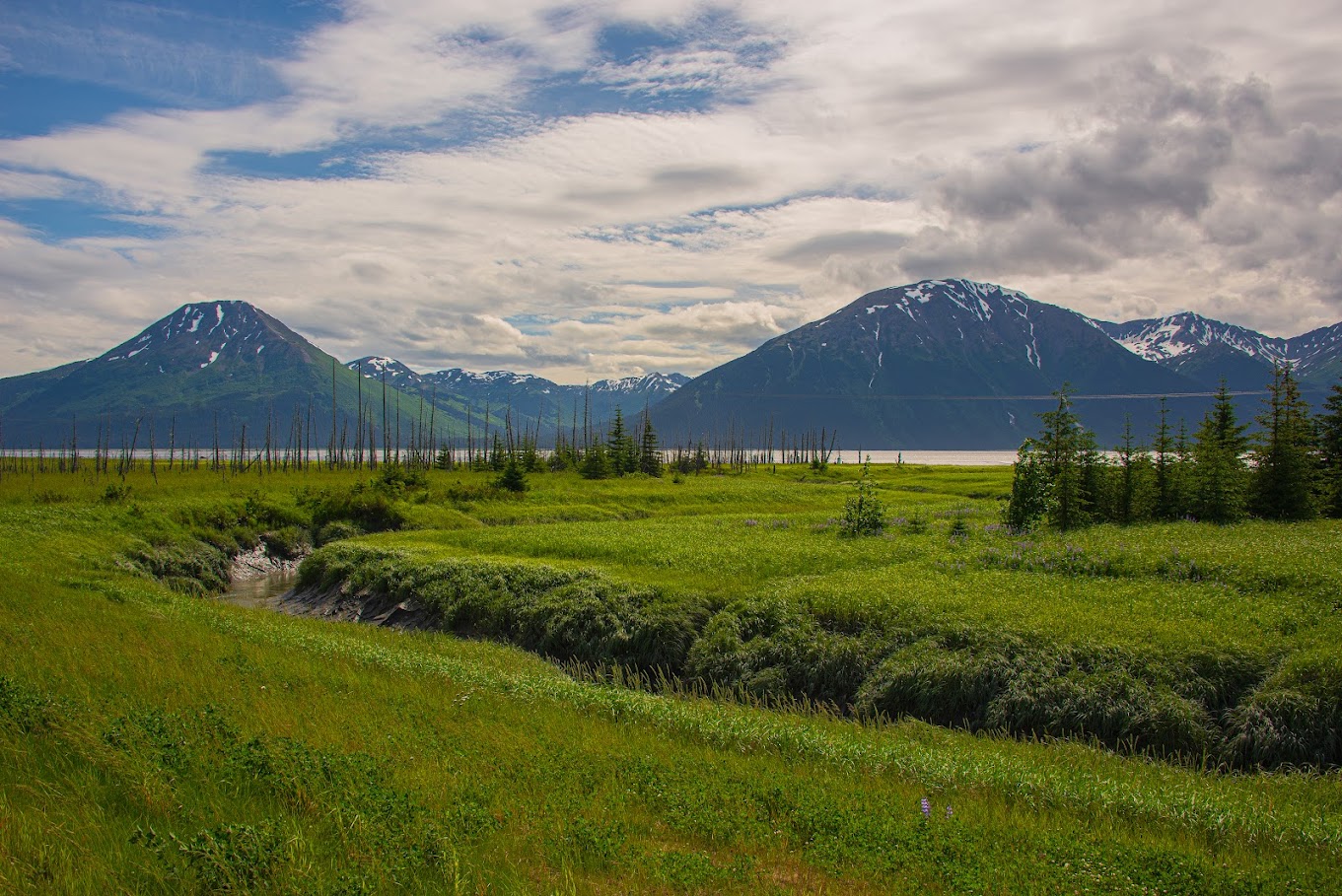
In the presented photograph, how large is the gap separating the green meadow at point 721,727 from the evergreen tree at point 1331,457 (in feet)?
35.9

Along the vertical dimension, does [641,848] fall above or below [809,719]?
above

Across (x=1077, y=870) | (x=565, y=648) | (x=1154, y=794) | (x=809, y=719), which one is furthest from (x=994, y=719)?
(x=565, y=648)

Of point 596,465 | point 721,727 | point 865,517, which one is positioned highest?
point 596,465

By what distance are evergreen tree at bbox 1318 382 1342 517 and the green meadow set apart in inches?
431

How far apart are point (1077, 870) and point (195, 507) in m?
52.1

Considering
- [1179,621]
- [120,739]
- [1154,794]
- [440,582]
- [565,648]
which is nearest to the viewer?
[120,739]

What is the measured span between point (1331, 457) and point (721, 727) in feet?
150

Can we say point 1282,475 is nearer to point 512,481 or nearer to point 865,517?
point 865,517

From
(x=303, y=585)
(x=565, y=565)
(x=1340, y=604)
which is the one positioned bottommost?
(x=303, y=585)

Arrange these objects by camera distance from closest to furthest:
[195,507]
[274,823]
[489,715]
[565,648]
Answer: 1. [274,823]
2. [489,715]
3. [565,648]
4. [195,507]

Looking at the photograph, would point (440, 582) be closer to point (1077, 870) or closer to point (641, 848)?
point (641, 848)

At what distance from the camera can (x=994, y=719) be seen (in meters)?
14.4

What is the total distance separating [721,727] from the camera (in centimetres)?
1177

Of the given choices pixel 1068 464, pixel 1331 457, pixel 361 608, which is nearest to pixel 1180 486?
pixel 1068 464
